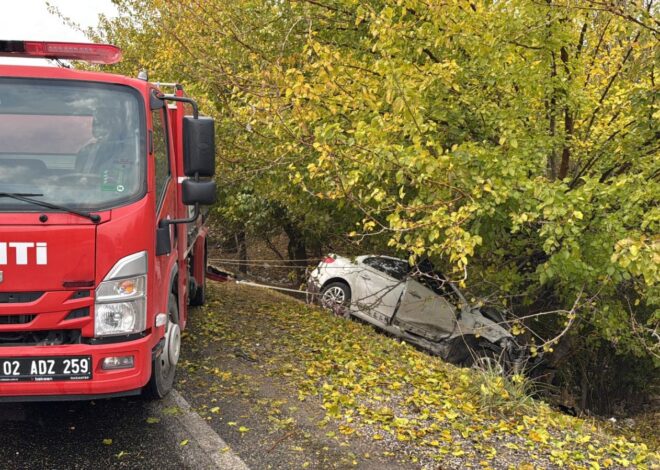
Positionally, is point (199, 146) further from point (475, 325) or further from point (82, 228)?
point (475, 325)

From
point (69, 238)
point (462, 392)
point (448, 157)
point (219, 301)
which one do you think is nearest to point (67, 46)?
point (69, 238)

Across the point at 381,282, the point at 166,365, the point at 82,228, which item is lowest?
the point at 381,282

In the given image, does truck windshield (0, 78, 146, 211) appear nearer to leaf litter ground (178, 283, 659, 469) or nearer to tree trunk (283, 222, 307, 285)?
leaf litter ground (178, 283, 659, 469)

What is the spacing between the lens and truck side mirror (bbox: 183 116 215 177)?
391 centimetres

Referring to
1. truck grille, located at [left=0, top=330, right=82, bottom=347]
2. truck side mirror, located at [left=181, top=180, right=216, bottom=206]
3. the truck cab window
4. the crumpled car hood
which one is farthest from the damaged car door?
truck grille, located at [left=0, top=330, right=82, bottom=347]

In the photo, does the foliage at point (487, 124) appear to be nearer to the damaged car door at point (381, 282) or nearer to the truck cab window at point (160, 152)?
the truck cab window at point (160, 152)

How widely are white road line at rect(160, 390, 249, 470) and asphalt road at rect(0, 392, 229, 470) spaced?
1.1 inches

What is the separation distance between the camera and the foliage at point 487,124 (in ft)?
17.3

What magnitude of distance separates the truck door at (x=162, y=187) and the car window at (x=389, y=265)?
600cm

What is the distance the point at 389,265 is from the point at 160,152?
670cm

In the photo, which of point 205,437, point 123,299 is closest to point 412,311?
point 205,437

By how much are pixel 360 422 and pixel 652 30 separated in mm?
4208

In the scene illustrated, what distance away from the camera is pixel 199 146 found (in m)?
3.91

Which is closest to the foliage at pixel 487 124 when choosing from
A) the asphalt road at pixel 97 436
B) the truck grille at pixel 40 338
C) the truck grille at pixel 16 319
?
the asphalt road at pixel 97 436
